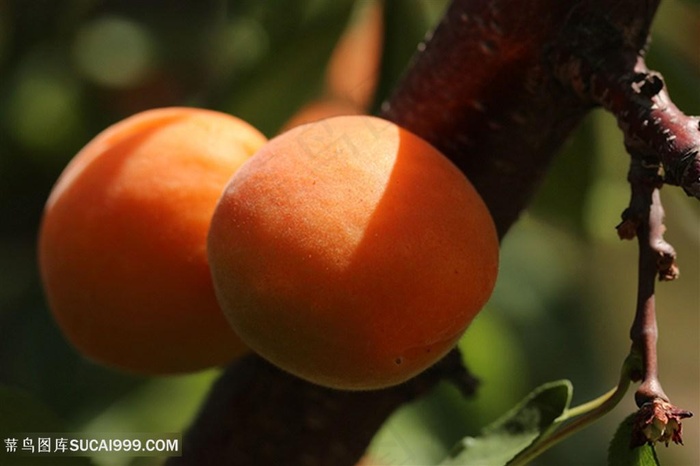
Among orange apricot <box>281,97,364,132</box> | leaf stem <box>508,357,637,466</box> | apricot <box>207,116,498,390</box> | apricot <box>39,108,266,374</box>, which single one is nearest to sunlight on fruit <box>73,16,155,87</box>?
orange apricot <box>281,97,364,132</box>

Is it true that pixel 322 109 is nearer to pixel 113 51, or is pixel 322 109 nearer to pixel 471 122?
pixel 113 51

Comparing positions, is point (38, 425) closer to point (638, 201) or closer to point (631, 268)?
point (638, 201)

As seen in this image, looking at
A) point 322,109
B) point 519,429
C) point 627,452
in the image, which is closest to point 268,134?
point 322,109

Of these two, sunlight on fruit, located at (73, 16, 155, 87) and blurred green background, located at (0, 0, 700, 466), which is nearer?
blurred green background, located at (0, 0, 700, 466)

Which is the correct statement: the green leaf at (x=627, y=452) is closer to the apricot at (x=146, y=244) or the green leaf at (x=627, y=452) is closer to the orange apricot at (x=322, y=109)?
the apricot at (x=146, y=244)

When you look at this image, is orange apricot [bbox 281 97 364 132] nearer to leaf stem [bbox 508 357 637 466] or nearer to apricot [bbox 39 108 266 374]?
apricot [bbox 39 108 266 374]

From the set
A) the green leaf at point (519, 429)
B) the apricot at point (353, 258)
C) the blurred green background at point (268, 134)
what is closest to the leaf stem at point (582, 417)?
the green leaf at point (519, 429)

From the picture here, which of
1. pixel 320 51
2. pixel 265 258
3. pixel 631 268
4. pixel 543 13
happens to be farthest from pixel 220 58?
pixel 631 268
